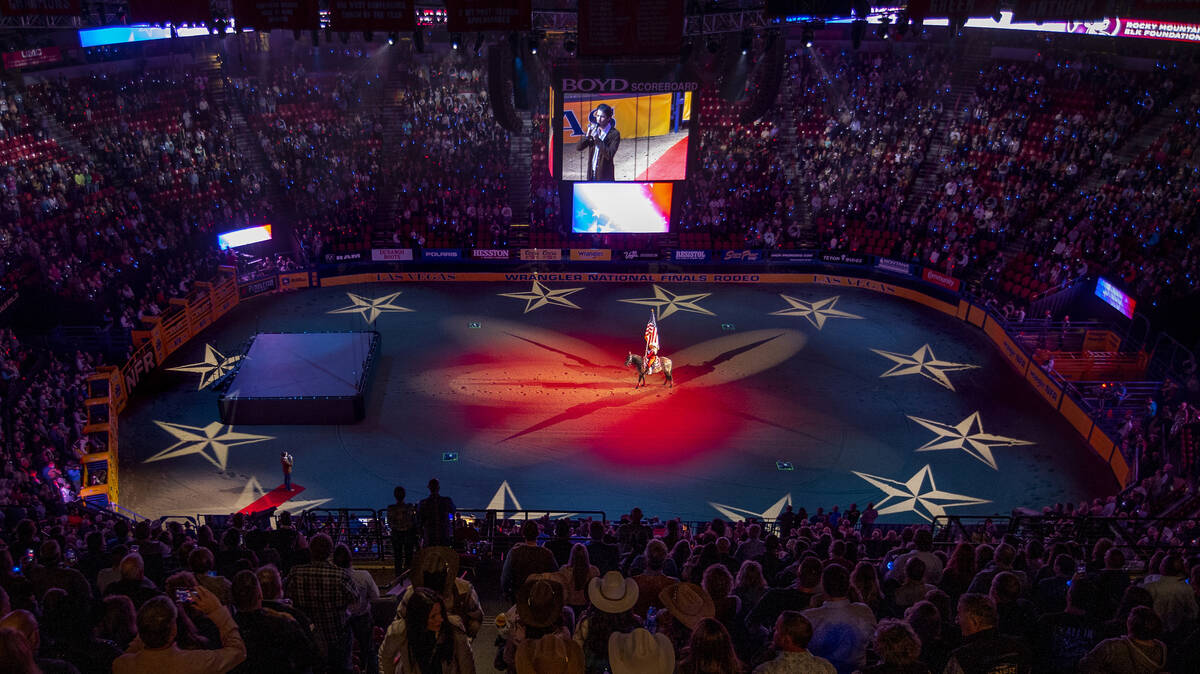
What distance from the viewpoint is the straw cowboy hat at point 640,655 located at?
5.71 meters

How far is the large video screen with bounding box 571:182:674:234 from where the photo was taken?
30.0 metres

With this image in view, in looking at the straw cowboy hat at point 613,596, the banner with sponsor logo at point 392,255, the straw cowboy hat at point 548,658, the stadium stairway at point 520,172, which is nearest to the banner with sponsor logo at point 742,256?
the stadium stairway at point 520,172

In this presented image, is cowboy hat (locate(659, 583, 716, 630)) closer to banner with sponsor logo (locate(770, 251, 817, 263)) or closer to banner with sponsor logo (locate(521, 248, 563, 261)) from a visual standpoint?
banner with sponsor logo (locate(521, 248, 563, 261))

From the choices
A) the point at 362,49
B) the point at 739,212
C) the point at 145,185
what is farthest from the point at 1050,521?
the point at 362,49

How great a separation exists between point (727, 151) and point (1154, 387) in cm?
1996

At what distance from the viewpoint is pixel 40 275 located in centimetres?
2400

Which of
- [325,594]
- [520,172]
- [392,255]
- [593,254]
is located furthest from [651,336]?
[520,172]

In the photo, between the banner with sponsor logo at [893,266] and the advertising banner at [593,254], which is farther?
the advertising banner at [593,254]

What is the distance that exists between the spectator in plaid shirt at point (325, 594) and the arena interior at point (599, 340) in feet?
0.11

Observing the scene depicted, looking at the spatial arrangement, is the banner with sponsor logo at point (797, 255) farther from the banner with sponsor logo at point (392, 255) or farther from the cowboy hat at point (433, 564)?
the cowboy hat at point (433, 564)

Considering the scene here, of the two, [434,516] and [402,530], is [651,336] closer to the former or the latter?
[402,530]

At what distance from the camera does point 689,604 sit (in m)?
6.73

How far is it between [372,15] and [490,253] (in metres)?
16.7

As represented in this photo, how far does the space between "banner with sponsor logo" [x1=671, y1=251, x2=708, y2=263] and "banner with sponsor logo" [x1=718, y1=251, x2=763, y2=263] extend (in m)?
0.76
